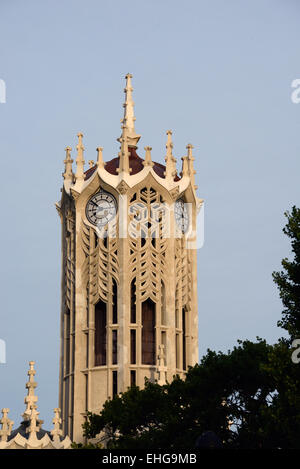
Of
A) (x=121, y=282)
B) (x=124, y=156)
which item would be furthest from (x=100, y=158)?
(x=121, y=282)

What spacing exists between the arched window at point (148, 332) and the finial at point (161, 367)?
1293mm

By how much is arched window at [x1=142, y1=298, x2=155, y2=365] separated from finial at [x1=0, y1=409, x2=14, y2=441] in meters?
14.4

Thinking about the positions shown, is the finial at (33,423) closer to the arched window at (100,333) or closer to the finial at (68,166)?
the arched window at (100,333)

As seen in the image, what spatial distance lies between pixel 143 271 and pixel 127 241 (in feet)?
6.10

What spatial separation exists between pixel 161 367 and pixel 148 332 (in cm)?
523

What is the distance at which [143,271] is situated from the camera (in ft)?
234

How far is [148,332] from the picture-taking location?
2822 inches

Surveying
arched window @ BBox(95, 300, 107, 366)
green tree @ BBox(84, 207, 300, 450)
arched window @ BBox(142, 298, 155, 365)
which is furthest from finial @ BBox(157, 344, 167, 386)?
green tree @ BBox(84, 207, 300, 450)

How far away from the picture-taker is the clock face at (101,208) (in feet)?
235

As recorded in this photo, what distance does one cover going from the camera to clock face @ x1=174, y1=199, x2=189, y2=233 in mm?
72812

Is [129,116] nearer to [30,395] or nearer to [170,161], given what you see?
[170,161]
